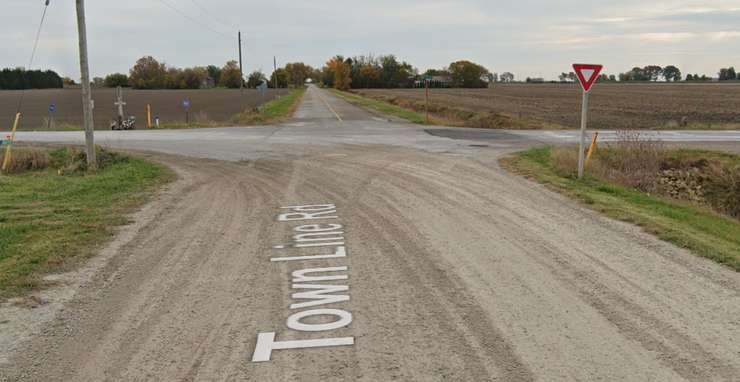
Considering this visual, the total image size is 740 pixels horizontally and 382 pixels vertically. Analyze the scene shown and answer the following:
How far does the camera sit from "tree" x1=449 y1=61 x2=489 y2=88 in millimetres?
158375

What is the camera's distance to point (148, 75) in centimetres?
15912

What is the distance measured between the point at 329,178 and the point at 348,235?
200 inches

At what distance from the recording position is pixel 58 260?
6.74 meters

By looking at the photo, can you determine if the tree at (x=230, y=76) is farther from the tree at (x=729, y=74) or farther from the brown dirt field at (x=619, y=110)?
the tree at (x=729, y=74)

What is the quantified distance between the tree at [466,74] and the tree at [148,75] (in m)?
77.8

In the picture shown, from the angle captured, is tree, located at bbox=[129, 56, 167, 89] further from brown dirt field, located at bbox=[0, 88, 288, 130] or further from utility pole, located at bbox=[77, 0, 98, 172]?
utility pole, located at bbox=[77, 0, 98, 172]

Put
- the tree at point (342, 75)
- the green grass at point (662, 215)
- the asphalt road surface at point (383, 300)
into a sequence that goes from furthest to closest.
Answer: the tree at point (342, 75)
the green grass at point (662, 215)
the asphalt road surface at point (383, 300)

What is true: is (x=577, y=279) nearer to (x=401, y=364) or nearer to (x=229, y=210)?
(x=401, y=364)

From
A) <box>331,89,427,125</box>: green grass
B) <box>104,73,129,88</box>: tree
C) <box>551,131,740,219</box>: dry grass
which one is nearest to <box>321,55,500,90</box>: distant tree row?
<box>104,73,129,88</box>: tree

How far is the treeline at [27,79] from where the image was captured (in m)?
126

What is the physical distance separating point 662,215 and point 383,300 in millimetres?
5941

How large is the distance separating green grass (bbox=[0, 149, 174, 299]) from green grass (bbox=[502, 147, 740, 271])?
740cm

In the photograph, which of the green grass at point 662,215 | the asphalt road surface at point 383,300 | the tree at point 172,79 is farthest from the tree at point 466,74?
the asphalt road surface at point 383,300

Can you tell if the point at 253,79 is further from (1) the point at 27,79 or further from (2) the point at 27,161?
(2) the point at 27,161
